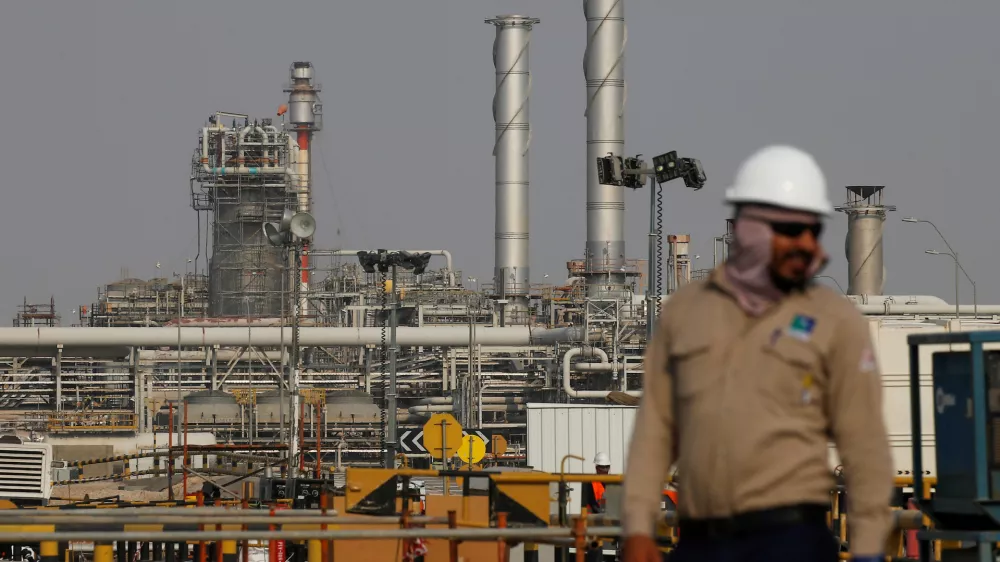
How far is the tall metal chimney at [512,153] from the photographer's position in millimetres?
68750

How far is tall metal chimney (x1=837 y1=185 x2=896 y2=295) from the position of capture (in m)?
61.3

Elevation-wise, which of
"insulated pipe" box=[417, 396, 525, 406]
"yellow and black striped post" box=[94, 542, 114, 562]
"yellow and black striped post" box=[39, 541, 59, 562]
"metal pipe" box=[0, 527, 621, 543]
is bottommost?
"insulated pipe" box=[417, 396, 525, 406]

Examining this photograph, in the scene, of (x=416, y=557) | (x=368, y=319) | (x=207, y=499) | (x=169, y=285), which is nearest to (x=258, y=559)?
(x=207, y=499)

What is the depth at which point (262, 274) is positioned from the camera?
7956cm

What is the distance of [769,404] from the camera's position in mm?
3764

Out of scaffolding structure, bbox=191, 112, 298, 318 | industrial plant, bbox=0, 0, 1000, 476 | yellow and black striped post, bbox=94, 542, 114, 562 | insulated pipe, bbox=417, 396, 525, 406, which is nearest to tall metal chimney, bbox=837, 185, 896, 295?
industrial plant, bbox=0, 0, 1000, 476

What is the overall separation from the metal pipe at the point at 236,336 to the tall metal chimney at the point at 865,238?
1121cm

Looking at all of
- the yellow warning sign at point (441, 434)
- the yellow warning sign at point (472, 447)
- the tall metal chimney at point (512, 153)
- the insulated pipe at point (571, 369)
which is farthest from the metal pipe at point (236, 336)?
the yellow warning sign at point (441, 434)

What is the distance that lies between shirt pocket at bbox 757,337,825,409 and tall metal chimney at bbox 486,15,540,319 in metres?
65.0

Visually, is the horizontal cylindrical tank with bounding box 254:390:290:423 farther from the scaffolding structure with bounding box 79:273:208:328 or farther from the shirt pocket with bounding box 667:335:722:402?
the shirt pocket with bounding box 667:335:722:402

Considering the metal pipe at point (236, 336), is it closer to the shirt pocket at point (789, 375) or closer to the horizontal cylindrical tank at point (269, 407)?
the horizontal cylindrical tank at point (269, 407)

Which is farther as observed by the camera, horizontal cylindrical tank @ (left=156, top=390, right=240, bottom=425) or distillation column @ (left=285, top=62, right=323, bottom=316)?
distillation column @ (left=285, top=62, right=323, bottom=316)

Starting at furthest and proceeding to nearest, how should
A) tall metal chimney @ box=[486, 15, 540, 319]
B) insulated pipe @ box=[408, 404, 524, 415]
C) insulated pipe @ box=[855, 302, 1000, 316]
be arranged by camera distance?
tall metal chimney @ box=[486, 15, 540, 319]
insulated pipe @ box=[408, 404, 524, 415]
insulated pipe @ box=[855, 302, 1000, 316]

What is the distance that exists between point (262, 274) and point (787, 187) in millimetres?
76769
